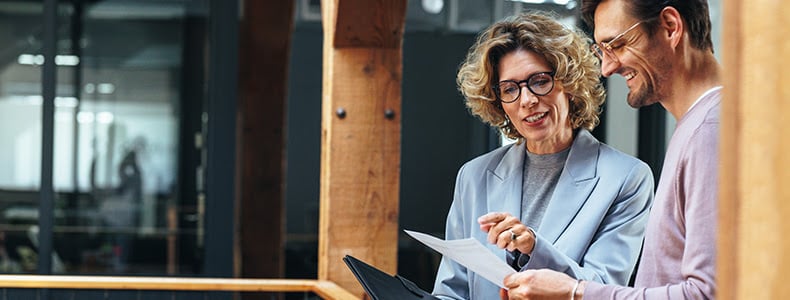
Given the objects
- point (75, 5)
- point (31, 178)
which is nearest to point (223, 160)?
point (75, 5)

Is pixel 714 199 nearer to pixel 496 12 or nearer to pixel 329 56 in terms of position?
pixel 329 56

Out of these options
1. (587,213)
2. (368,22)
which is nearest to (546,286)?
(587,213)

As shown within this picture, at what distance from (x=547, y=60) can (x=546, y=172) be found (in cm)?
24

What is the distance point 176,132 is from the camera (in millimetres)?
9547

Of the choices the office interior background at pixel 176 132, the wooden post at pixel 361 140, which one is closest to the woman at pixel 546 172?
the wooden post at pixel 361 140

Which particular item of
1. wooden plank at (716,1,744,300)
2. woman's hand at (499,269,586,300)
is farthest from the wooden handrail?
wooden plank at (716,1,744,300)

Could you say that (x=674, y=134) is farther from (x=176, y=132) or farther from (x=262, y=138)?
(x=176, y=132)

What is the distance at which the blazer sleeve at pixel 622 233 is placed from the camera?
7.74ft

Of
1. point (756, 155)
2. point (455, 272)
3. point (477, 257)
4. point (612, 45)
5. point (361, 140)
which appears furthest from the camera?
point (361, 140)

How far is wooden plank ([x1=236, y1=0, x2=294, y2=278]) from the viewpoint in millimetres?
6910

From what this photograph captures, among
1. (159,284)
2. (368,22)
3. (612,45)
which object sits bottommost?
(159,284)

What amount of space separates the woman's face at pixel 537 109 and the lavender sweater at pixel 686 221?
2.08 ft

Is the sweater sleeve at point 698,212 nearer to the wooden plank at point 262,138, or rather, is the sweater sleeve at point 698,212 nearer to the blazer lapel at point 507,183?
the blazer lapel at point 507,183

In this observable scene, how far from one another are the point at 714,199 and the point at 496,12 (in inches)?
258
